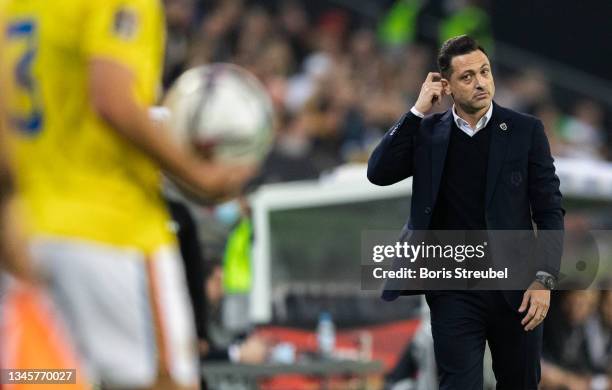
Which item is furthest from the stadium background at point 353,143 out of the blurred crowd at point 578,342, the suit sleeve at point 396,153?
the suit sleeve at point 396,153

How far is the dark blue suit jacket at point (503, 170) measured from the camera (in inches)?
248

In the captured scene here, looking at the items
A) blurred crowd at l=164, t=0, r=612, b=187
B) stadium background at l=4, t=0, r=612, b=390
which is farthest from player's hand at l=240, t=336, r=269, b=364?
blurred crowd at l=164, t=0, r=612, b=187

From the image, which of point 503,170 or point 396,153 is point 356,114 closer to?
point 396,153

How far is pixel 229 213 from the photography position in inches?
443

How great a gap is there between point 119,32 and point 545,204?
2880mm

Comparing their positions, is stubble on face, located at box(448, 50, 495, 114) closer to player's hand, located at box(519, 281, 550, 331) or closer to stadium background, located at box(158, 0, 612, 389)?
player's hand, located at box(519, 281, 550, 331)

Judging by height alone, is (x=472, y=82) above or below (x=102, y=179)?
above

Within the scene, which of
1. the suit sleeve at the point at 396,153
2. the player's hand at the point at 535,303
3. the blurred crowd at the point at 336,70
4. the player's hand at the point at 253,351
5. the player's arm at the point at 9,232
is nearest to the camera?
the player's arm at the point at 9,232

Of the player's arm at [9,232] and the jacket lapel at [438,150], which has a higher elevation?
the jacket lapel at [438,150]

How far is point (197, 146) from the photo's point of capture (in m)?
4.10

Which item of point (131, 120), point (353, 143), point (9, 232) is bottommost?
point (9, 232)

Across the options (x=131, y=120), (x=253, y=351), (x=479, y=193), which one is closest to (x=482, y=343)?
(x=479, y=193)

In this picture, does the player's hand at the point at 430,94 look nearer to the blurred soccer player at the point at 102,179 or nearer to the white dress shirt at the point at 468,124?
the white dress shirt at the point at 468,124

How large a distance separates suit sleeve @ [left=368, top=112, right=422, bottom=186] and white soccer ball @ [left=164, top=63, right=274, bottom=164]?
2302mm
